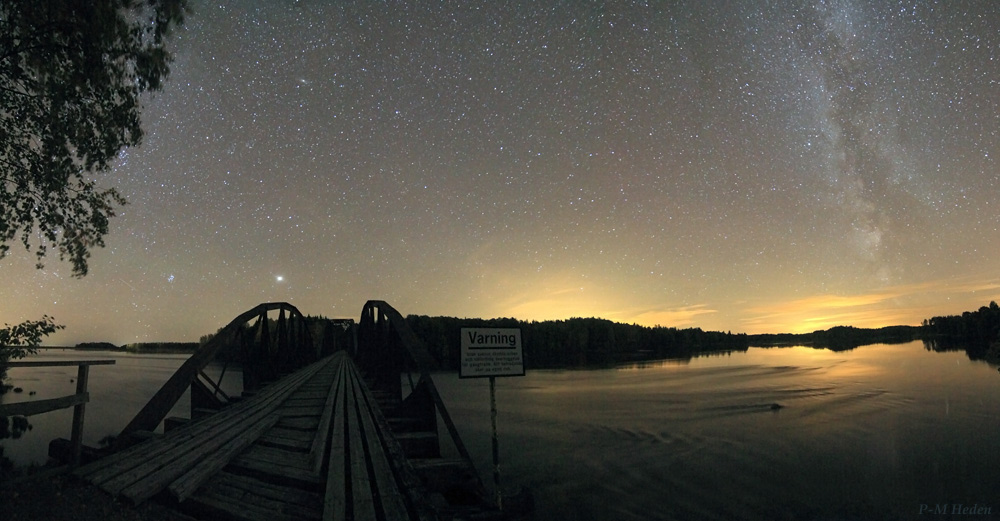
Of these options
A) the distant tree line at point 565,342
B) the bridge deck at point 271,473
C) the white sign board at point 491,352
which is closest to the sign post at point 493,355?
the white sign board at point 491,352

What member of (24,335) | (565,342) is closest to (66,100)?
(24,335)

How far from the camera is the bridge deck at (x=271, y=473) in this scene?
15.4 feet

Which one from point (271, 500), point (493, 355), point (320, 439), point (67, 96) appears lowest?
point (271, 500)

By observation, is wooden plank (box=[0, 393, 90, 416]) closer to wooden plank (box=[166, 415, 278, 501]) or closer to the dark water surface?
wooden plank (box=[166, 415, 278, 501])

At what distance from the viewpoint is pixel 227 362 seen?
747 inches

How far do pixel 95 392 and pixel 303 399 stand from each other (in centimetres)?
5828

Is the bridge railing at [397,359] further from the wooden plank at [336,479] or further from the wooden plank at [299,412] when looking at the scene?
the wooden plank at [299,412]

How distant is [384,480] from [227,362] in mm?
17041

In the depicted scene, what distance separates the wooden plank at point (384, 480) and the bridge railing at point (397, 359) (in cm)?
125

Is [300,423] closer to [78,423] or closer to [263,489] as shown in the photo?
[78,423]

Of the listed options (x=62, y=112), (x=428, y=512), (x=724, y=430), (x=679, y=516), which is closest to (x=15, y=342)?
(x=62, y=112)

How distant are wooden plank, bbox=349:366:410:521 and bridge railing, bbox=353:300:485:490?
4.09ft

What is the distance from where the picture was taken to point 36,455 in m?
18.7

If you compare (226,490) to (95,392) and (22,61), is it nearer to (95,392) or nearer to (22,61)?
(22,61)
